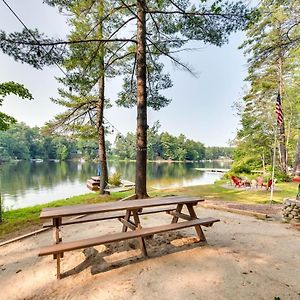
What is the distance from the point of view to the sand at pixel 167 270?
2229mm

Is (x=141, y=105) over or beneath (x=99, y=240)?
over

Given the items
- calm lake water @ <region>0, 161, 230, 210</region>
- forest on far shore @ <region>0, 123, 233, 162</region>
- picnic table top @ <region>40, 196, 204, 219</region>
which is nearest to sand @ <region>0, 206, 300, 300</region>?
picnic table top @ <region>40, 196, 204, 219</region>

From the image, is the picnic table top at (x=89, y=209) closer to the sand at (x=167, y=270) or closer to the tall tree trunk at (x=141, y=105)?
the sand at (x=167, y=270)

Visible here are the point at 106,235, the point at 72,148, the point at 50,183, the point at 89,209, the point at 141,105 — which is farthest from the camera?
the point at 72,148

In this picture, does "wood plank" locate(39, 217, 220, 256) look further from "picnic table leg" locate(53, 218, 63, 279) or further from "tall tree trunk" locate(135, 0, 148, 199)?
"tall tree trunk" locate(135, 0, 148, 199)

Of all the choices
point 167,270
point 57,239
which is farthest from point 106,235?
point 167,270

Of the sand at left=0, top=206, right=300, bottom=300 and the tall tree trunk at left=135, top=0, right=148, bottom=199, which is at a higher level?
the tall tree trunk at left=135, top=0, right=148, bottom=199

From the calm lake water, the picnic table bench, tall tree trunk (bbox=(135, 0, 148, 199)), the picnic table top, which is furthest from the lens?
the calm lake water

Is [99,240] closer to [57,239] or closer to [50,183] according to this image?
[57,239]

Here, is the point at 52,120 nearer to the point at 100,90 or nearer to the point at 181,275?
the point at 100,90

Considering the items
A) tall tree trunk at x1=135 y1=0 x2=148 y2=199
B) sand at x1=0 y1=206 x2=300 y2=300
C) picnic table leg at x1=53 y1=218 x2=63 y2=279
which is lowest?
sand at x1=0 y1=206 x2=300 y2=300

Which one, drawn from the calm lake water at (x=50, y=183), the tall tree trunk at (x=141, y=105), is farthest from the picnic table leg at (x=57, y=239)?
the calm lake water at (x=50, y=183)

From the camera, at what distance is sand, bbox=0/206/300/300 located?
223 cm

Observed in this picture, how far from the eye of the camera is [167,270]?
2.61 m
